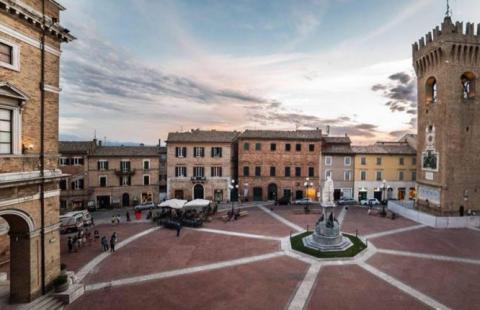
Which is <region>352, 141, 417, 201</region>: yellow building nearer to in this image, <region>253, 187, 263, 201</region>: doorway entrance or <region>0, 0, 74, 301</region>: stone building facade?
<region>253, 187, 263, 201</region>: doorway entrance

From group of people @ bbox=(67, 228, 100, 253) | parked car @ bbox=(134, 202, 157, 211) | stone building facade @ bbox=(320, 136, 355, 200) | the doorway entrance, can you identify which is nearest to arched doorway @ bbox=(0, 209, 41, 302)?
group of people @ bbox=(67, 228, 100, 253)

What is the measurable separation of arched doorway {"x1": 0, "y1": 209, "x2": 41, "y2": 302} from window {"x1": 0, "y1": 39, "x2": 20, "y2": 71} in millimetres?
6248

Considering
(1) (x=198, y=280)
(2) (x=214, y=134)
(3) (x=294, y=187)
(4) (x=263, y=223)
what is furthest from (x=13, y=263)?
(3) (x=294, y=187)

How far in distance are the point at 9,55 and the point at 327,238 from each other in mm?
20680

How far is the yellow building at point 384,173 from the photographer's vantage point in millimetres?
39688

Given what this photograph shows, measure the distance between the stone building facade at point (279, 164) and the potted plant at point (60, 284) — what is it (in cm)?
2888

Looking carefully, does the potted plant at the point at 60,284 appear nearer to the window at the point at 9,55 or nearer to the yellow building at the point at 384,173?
the window at the point at 9,55

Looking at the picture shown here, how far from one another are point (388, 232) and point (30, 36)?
2912 centimetres

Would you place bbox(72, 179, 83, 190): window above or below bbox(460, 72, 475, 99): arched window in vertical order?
below

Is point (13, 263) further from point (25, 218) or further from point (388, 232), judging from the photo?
point (388, 232)

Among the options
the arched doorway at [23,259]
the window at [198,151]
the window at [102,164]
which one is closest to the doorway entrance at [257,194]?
the window at [198,151]

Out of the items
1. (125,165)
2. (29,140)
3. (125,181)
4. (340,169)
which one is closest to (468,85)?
(340,169)

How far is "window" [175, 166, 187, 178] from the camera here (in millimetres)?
38438

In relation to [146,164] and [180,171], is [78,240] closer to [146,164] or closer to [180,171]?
[146,164]
